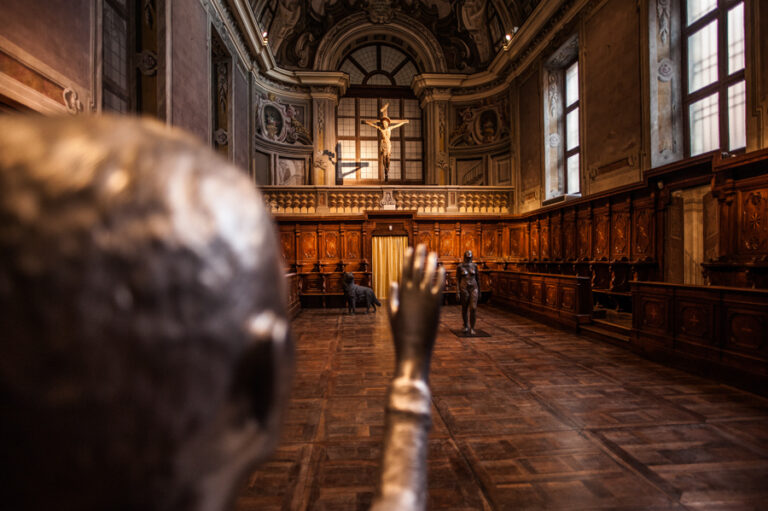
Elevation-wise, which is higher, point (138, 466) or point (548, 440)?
point (138, 466)

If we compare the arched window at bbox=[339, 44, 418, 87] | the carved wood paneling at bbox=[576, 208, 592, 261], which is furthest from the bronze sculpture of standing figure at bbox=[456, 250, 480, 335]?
the arched window at bbox=[339, 44, 418, 87]

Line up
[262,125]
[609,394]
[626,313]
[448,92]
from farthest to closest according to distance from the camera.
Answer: [448,92], [262,125], [626,313], [609,394]

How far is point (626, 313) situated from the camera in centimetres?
808

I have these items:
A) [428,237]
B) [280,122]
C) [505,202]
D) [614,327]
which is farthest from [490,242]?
[280,122]

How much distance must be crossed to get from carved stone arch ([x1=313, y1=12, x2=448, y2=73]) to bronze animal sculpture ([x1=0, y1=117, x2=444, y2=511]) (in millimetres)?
17150

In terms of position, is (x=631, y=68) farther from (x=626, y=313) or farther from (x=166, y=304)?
(x=166, y=304)

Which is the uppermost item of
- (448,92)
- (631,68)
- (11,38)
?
(448,92)

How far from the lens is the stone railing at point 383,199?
12.7 metres

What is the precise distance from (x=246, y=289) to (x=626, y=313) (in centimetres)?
941

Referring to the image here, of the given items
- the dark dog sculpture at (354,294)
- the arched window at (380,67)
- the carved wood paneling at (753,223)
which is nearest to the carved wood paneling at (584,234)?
the carved wood paneling at (753,223)

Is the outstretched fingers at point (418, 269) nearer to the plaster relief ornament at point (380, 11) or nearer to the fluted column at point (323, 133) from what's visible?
the fluted column at point (323, 133)

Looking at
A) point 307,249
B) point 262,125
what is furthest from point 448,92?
point 307,249

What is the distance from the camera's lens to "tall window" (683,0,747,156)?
22.6ft

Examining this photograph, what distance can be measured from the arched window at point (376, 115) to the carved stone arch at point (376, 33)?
85 centimetres
